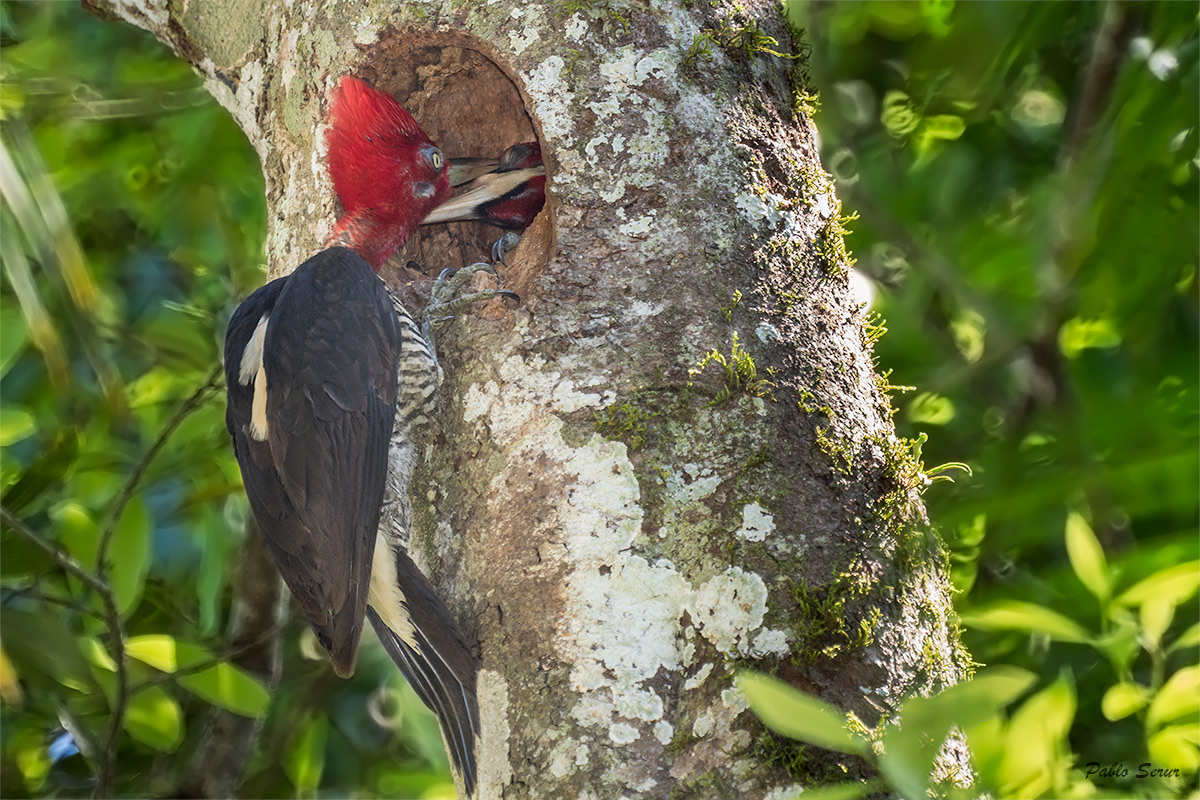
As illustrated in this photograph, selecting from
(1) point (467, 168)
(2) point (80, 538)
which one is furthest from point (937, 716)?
(2) point (80, 538)

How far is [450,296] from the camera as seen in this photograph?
266 cm

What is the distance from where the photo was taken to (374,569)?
2.36m

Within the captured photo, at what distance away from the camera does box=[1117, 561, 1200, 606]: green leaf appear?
8.31 feet

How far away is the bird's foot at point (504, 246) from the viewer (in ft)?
9.28

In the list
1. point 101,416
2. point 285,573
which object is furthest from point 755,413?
point 101,416

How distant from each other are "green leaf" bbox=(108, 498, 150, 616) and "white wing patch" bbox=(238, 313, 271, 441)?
0.74m

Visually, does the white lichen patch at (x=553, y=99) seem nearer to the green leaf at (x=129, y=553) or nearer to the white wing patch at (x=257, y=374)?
the white wing patch at (x=257, y=374)

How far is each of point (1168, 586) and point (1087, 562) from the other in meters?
0.17

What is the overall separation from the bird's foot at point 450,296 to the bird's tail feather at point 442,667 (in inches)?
20.0

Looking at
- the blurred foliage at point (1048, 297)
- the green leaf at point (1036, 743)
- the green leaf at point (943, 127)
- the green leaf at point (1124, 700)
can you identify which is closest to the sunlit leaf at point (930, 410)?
the blurred foliage at point (1048, 297)

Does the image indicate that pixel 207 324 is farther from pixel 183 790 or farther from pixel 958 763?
pixel 958 763

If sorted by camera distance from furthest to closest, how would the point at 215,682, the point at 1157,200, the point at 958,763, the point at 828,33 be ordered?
the point at 828,33 < the point at 1157,200 < the point at 215,682 < the point at 958,763

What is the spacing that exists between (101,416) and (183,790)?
1.23 metres

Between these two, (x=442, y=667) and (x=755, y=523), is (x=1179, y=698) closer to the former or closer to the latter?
(x=755, y=523)
